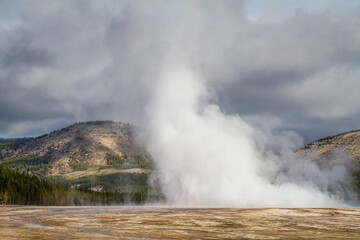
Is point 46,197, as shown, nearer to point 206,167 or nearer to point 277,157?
point 206,167

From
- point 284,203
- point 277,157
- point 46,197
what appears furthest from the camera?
point 46,197

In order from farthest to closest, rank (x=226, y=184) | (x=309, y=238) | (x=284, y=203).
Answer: (x=226, y=184)
(x=284, y=203)
(x=309, y=238)

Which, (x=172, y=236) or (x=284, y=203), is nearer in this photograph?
(x=172, y=236)

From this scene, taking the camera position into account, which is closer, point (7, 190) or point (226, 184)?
point (226, 184)

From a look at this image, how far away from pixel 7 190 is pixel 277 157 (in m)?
117

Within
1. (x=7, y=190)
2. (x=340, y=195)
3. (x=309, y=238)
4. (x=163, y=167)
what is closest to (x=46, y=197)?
(x=7, y=190)

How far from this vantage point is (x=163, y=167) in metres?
120

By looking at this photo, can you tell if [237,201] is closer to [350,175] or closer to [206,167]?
Answer: [206,167]

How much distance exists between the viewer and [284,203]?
8719cm

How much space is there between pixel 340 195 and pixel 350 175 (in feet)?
110

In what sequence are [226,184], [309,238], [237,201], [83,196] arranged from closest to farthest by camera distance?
1. [309,238]
2. [237,201]
3. [226,184]
4. [83,196]

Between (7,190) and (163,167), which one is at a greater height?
(163,167)

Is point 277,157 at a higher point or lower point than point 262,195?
higher

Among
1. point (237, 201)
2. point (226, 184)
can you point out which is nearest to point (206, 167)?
point (226, 184)
